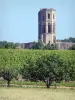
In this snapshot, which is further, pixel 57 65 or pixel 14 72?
pixel 14 72

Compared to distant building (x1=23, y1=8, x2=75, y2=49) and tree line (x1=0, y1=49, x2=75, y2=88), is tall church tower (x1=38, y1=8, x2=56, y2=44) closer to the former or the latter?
distant building (x1=23, y1=8, x2=75, y2=49)

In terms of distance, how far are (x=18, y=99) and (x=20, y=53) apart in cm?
3770

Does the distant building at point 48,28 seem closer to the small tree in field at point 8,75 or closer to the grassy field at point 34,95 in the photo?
the small tree in field at point 8,75

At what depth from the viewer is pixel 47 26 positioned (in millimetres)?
154750

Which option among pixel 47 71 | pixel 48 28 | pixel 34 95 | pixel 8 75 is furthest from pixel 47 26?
pixel 34 95

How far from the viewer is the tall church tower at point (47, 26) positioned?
151 m

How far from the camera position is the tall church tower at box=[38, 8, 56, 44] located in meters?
151

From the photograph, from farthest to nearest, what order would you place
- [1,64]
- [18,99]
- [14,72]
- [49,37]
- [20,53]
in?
[49,37], [20,53], [1,64], [14,72], [18,99]

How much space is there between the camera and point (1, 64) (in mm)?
48281

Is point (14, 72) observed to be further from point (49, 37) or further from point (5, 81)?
point (49, 37)

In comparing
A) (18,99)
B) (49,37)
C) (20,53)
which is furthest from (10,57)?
(49,37)

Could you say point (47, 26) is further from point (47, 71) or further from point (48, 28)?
point (47, 71)

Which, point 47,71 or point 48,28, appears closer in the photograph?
point 47,71

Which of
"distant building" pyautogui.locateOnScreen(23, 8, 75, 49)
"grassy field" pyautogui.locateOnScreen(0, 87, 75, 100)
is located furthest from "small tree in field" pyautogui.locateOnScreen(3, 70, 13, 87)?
"distant building" pyautogui.locateOnScreen(23, 8, 75, 49)
